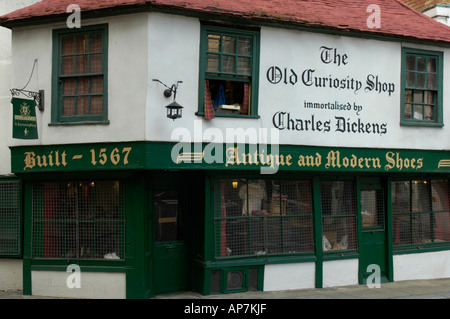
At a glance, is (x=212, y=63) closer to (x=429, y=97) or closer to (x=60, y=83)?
(x=60, y=83)

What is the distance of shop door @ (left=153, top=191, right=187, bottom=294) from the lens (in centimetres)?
1023

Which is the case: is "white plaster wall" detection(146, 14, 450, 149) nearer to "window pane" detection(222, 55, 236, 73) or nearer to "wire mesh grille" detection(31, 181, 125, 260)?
"window pane" detection(222, 55, 236, 73)

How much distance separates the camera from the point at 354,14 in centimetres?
1165

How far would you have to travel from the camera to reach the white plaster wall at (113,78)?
9273mm

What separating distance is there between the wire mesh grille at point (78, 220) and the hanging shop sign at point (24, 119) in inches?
50.0

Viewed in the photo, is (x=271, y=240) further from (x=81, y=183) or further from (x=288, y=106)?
(x=81, y=183)

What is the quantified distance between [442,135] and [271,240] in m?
5.20

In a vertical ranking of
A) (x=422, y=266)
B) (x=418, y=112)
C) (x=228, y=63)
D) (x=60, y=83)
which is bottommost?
(x=422, y=266)

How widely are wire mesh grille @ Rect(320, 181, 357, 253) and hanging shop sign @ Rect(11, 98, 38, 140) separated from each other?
6.53 metres

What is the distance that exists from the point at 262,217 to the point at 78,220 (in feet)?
13.0

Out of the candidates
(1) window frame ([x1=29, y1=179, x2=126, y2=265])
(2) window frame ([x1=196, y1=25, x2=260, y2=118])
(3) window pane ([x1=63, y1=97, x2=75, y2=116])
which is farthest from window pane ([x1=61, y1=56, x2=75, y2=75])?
(2) window frame ([x1=196, y1=25, x2=260, y2=118])

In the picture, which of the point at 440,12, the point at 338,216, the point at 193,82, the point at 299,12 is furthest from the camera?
the point at 440,12

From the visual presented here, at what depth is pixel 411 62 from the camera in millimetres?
11742

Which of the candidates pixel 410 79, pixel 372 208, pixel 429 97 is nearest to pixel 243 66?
pixel 410 79
